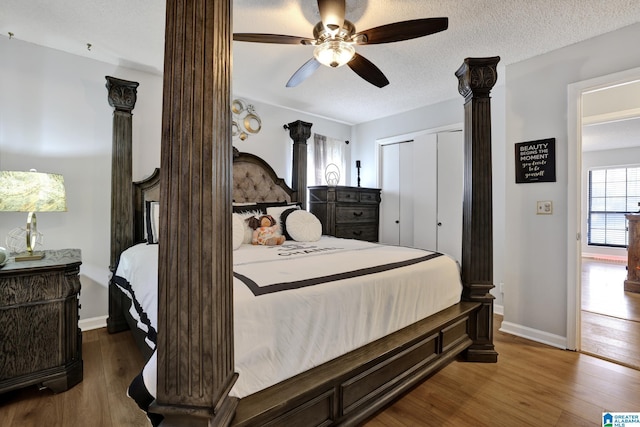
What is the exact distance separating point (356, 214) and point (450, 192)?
1196 mm

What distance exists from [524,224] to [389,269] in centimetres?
174

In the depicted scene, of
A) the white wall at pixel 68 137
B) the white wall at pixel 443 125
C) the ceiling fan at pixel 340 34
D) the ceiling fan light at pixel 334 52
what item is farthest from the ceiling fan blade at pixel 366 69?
the white wall at pixel 68 137

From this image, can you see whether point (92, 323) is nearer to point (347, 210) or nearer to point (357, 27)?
point (347, 210)

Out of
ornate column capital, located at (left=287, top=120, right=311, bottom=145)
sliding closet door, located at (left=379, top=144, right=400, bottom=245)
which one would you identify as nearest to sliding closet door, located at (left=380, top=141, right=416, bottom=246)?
sliding closet door, located at (left=379, top=144, right=400, bottom=245)

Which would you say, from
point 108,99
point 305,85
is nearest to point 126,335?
point 108,99

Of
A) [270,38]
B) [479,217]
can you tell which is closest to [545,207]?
[479,217]

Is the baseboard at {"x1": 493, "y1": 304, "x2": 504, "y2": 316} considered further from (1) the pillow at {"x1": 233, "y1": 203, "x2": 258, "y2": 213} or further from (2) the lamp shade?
(2) the lamp shade

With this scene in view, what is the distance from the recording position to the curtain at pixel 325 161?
14.3 feet

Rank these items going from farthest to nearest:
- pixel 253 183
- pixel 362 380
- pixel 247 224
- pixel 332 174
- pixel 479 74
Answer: pixel 332 174 < pixel 253 183 < pixel 247 224 < pixel 479 74 < pixel 362 380

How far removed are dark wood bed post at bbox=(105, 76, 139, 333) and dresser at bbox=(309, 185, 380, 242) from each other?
208 centimetres

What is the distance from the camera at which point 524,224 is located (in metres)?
2.74

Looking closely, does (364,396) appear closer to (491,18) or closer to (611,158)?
(491,18)

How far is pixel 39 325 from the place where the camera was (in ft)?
5.80

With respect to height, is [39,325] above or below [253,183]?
below
